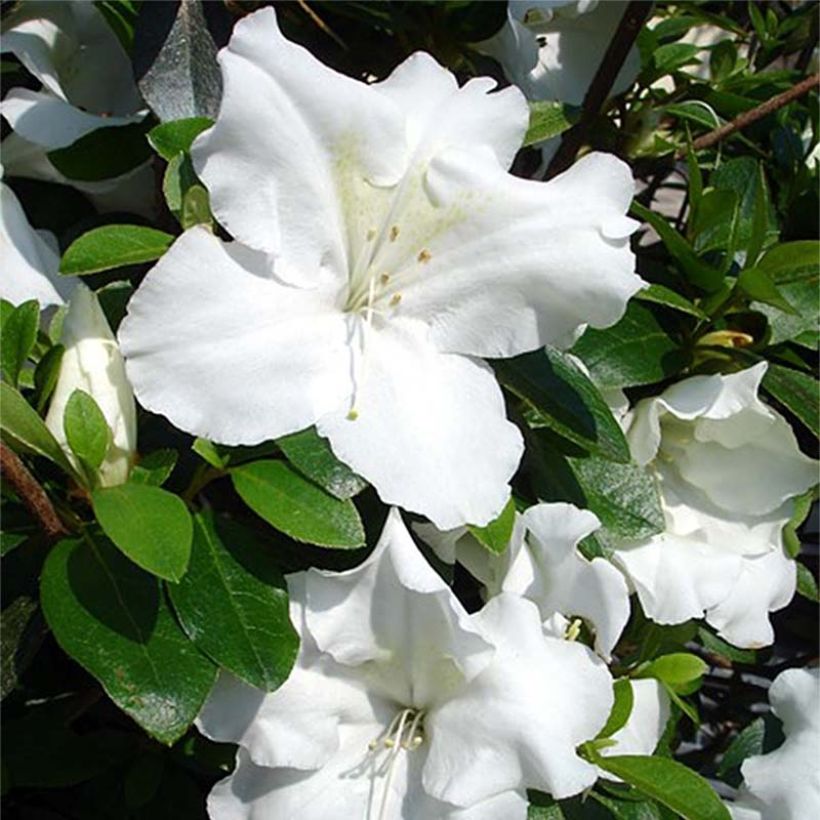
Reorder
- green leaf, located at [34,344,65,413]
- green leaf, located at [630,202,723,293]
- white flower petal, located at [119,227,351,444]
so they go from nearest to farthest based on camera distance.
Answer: white flower petal, located at [119,227,351,444] → green leaf, located at [34,344,65,413] → green leaf, located at [630,202,723,293]

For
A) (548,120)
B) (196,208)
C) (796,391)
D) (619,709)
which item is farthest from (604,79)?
(619,709)

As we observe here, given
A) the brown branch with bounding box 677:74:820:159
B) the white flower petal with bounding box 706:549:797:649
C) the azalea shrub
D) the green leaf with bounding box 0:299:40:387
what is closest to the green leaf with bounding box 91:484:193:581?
the azalea shrub

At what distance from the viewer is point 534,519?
3.16 feet

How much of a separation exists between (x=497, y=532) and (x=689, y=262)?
39cm

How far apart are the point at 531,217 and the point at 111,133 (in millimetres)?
411

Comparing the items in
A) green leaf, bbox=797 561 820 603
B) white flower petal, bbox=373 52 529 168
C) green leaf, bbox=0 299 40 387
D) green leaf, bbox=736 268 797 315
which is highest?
white flower petal, bbox=373 52 529 168

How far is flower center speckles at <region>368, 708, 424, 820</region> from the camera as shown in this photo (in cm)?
98

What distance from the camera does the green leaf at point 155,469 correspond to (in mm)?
944

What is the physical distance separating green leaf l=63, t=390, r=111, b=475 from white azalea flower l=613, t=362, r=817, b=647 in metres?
0.42

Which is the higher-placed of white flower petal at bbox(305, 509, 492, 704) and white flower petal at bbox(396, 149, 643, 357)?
white flower petal at bbox(396, 149, 643, 357)

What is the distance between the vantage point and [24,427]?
892 mm

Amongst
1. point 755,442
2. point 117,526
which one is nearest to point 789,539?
point 755,442

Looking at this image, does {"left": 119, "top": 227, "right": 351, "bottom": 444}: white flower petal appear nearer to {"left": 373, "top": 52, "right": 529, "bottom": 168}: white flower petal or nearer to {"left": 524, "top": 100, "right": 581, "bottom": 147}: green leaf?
{"left": 373, "top": 52, "right": 529, "bottom": 168}: white flower petal

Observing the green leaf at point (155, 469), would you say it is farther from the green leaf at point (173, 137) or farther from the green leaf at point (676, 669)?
the green leaf at point (676, 669)
